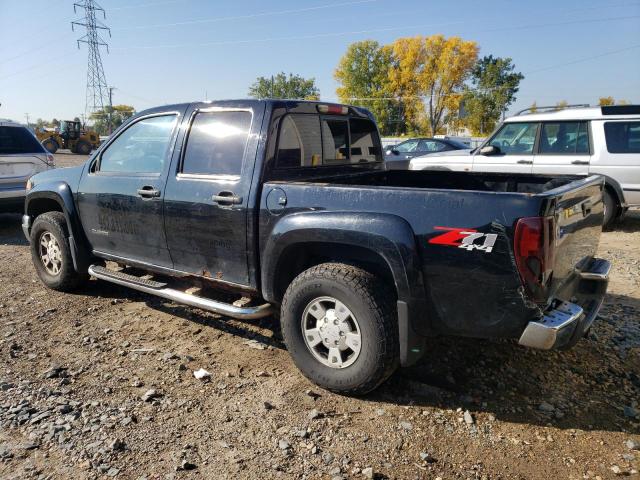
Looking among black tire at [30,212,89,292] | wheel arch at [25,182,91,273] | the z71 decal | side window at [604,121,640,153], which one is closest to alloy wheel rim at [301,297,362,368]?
the z71 decal

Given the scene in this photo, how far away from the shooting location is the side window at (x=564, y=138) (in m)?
8.12

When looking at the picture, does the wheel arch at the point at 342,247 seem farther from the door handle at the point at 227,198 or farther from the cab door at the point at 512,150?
the cab door at the point at 512,150

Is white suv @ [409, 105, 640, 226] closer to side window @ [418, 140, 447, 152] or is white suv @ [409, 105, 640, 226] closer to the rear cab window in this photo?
the rear cab window

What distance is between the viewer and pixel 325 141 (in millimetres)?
4180

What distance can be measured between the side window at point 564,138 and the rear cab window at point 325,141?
4.67m

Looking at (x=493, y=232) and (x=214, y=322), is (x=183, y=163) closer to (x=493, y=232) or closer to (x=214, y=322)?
(x=214, y=322)

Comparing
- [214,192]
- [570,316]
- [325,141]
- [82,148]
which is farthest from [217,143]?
[82,148]

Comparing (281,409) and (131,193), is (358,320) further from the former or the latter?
(131,193)

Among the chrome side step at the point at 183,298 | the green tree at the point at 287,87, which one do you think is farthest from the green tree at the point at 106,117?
the chrome side step at the point at 183,298

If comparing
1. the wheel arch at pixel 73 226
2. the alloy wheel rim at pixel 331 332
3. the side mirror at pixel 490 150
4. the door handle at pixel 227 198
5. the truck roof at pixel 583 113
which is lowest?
the alloy wheel rim at pixel 331 332

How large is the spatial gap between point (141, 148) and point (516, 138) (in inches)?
258

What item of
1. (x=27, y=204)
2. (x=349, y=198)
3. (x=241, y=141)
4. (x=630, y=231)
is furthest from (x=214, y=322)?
(x=630, y=231)

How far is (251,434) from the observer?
2.85 meters

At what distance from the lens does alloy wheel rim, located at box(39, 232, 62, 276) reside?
205 inches
